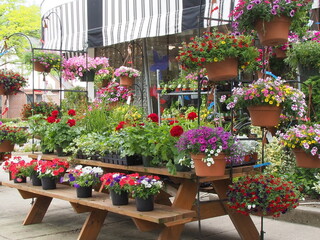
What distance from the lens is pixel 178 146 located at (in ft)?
13.9

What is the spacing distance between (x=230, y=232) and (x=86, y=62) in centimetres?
448

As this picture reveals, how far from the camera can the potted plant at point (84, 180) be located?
4844mm

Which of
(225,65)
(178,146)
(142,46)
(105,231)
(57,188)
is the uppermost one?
(142,46)

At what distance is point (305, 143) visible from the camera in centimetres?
455

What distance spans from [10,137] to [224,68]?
4542mm

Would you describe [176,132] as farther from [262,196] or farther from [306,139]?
[306,139]

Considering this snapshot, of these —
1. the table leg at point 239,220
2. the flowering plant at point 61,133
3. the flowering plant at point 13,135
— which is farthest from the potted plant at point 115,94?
the table leg at point 239,220

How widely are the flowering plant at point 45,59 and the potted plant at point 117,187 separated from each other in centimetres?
447

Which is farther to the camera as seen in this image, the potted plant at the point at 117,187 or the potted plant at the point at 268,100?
the potted plant at the point at 117,187

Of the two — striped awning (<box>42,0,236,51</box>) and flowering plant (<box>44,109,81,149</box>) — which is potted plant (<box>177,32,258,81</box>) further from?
striped awning (<box>42,0,236,51</box>)

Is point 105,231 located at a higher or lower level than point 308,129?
lower

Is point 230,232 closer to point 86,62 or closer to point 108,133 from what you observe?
point 108,133

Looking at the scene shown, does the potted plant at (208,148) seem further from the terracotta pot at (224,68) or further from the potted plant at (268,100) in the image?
the terracotta pot at (224,68)

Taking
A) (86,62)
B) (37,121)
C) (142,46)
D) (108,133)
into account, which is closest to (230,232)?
(108,133)
